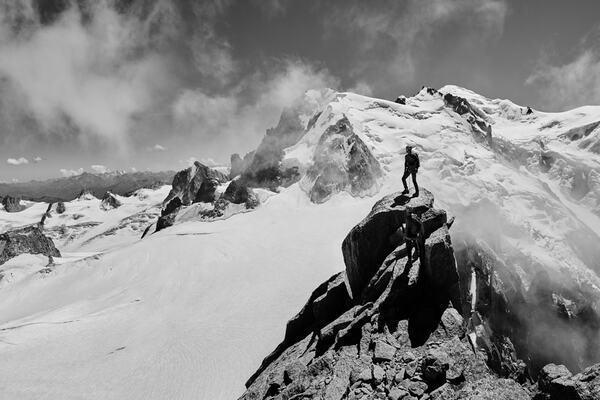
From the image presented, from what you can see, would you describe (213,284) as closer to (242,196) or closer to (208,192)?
(242,196)

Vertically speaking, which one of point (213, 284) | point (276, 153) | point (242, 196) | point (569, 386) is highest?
point (276, 153)

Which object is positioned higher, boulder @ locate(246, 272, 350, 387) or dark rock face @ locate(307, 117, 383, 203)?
dark rock face @ locate(307, 117, 383, 203)

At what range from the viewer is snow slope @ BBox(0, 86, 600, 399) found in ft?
112

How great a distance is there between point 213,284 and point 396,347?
139 ft

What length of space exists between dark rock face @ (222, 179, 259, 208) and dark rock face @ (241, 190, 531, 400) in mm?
75767

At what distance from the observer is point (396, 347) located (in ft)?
53.4

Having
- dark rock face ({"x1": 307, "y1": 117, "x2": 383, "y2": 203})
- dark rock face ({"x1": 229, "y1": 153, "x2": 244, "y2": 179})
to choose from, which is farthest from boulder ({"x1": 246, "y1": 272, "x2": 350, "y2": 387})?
dark rock face ({"x1": 229, "y1": 153, "x2": 244, "y2": 179})

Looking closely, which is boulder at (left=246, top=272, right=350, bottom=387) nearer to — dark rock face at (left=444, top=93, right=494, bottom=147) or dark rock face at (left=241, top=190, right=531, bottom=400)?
dark rock face at (left=241, top=190, right=531, bottom=400)

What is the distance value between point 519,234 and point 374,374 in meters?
116

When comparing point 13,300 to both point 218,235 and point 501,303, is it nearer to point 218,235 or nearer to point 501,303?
point 218,235

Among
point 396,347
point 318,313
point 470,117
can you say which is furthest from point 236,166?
point 396,347

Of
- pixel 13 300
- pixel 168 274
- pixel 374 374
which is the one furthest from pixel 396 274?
pixel 13 300

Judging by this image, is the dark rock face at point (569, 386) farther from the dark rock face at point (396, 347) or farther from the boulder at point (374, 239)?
the boulder at point (374, 239)

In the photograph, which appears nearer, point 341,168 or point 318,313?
point 318,313
